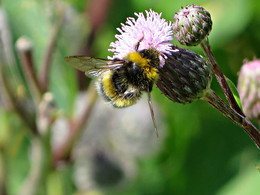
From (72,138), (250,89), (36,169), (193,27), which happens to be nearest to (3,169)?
(36,169)

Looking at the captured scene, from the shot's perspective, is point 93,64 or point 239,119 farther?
point 93,64

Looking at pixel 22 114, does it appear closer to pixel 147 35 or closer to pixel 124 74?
pixel 124 74

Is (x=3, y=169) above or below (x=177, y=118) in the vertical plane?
above

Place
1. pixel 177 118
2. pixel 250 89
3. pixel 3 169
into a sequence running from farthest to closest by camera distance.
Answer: pixel 177 118, pixel 3 169, pixel 250 89

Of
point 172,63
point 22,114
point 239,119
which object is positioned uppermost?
point 22,114

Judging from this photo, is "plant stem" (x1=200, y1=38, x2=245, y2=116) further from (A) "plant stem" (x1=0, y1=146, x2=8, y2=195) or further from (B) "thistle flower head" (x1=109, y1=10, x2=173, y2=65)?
(A) "plant stem" (x1=0, y1=146, x2=8, y2=195)

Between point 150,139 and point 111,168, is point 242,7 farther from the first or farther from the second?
point 111,168
